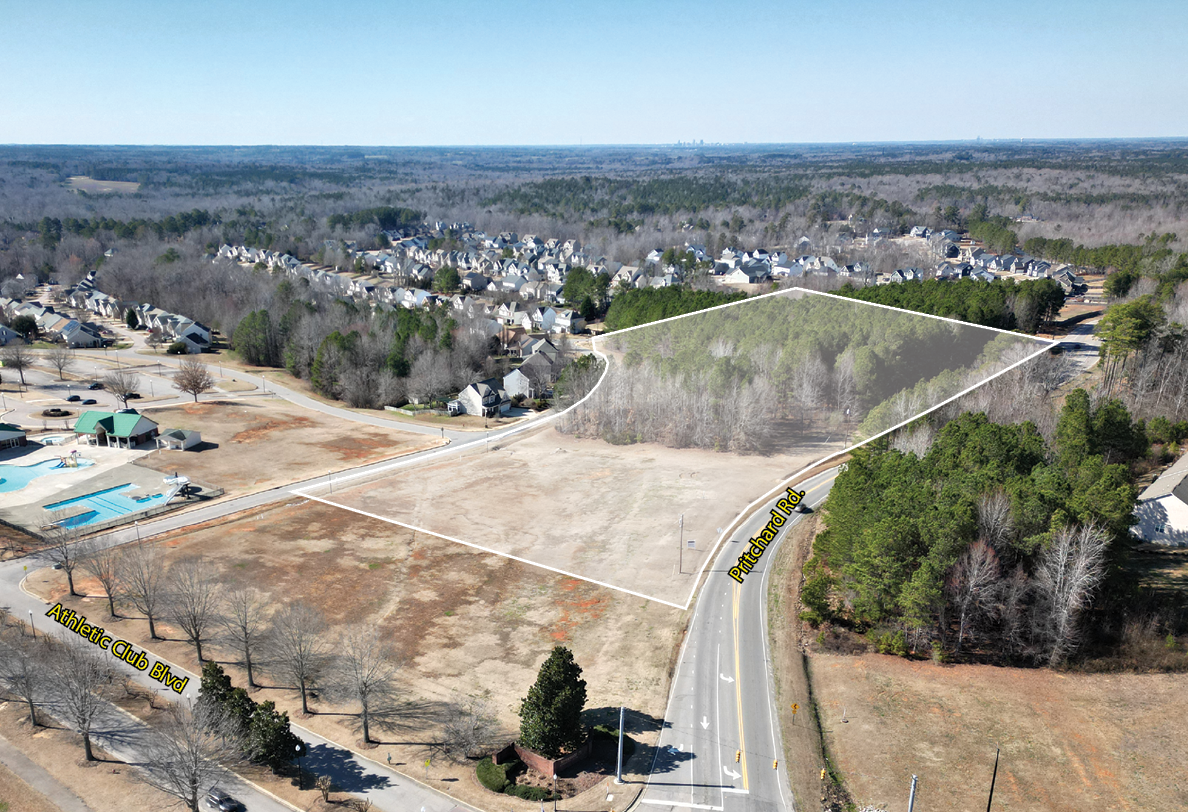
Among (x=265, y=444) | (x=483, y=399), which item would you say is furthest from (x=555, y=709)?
(x=483, y=399)

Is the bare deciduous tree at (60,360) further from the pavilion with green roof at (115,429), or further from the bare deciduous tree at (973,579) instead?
the bare deciduous tree at (973,579)

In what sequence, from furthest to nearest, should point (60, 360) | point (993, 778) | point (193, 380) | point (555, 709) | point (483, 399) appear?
point (60, 360) < point (193, 380) < point (483, 399) < point (555, 709) < point (993, 778)

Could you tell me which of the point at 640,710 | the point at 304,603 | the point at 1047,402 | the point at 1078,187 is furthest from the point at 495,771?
the point at 1078,187

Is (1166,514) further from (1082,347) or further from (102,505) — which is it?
(102,505)

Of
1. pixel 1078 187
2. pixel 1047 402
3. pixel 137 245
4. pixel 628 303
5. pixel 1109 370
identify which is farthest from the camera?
pixel 1078 187

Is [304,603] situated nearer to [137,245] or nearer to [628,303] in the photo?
[628,303]

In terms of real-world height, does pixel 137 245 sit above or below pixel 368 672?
above

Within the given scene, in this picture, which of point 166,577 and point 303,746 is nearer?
point 303,746

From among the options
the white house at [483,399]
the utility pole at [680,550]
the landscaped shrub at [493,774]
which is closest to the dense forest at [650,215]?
the white house at [483,399]

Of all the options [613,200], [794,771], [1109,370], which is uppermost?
[613,200]
